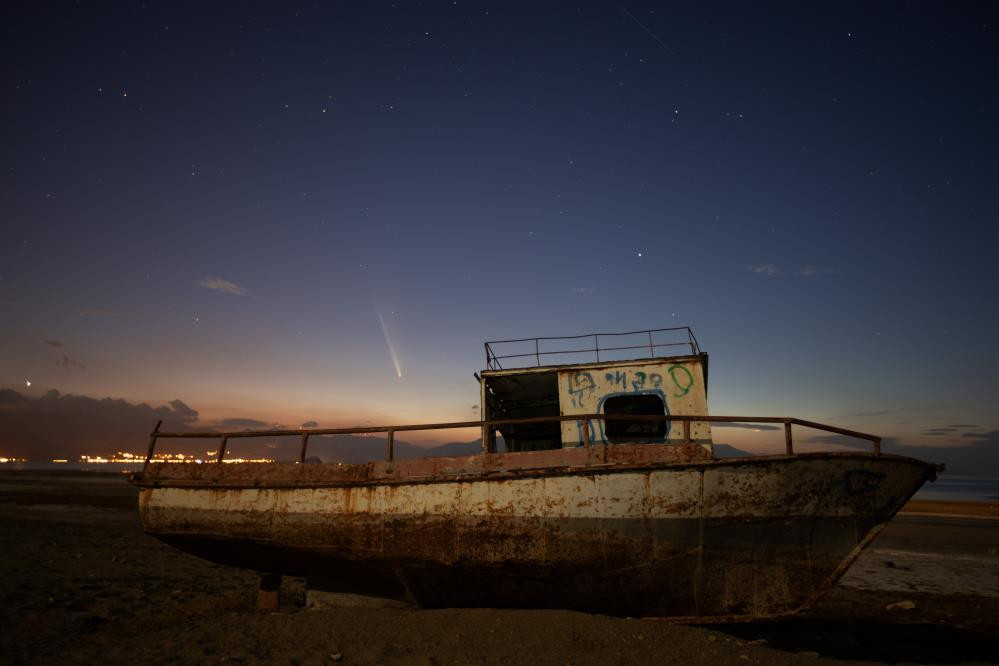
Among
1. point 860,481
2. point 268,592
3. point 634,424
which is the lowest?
point 268,592

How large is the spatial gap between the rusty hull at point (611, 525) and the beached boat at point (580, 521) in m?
0.02

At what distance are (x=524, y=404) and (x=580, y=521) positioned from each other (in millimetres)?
6097

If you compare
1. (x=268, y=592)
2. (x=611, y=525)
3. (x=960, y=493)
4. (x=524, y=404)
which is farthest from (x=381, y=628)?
(x=960, y=493)

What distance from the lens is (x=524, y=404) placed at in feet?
38.7

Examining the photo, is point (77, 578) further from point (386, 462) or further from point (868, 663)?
point (868, 663)

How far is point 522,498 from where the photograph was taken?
592cm

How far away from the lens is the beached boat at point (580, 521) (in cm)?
555

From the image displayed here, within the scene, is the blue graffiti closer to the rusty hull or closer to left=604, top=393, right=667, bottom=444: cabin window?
the rusty hull

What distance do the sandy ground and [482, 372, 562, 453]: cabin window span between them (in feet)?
12.8

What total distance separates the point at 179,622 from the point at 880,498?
9.97 meters

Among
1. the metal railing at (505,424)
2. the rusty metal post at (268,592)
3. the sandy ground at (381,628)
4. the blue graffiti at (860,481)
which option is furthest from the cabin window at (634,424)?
the rusty metal post at (268,592)

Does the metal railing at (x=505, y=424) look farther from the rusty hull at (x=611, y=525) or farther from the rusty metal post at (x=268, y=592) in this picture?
the rusty metal post at (x=268, y=592)

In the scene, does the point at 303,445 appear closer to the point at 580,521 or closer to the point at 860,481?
the point at 580,521

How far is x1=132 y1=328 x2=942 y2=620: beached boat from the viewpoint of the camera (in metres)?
5.55
